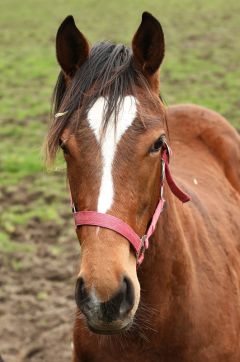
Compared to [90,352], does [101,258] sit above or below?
above

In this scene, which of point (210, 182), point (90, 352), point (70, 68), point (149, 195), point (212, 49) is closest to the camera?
point (149, 195)

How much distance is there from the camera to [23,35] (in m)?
15.7

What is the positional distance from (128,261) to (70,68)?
0.88 meters

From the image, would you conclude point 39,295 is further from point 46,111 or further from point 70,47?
point 46,111

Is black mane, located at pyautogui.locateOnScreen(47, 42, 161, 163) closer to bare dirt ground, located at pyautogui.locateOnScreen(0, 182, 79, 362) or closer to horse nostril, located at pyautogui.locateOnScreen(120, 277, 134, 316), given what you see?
horse nostril, located at pyautogui.locateOnScreen(120, 277, 134, 316)

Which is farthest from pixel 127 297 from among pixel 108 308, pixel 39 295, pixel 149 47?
pixel 39 295

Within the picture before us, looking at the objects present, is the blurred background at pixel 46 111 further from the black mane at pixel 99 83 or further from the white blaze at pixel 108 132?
the white blaze at pixel 108 132

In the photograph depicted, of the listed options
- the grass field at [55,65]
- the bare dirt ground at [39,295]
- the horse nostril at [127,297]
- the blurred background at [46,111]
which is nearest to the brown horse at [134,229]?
the horse nostril at [127,297]

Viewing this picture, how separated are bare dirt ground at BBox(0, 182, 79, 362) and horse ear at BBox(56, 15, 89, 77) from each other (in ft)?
7.47

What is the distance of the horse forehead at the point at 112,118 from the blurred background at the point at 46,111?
1.48ft

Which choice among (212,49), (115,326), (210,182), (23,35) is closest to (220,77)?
(212,49)

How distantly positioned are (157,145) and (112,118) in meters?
0.20

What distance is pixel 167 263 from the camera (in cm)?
277

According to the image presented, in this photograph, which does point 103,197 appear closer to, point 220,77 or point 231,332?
point 231,332
